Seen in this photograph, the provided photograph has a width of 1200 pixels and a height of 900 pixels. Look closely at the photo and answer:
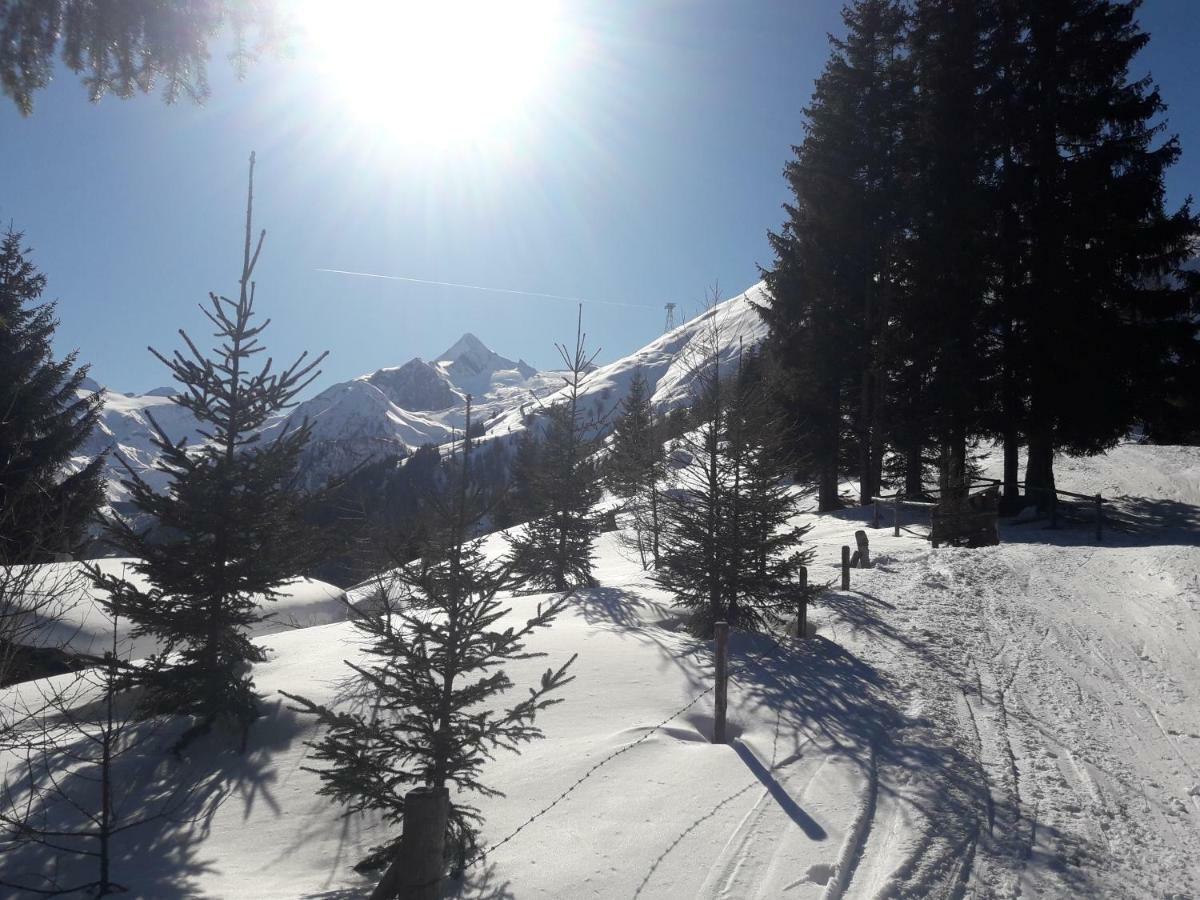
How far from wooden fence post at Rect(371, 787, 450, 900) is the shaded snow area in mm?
504

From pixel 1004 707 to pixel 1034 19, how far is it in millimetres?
21761

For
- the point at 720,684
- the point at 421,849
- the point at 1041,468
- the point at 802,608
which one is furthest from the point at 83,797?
the point at 1041,468

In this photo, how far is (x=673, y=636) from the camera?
1011 cm

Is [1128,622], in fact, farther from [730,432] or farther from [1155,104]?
[1155,104]

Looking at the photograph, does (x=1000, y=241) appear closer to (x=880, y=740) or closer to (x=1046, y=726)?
(x=1046, y=726)

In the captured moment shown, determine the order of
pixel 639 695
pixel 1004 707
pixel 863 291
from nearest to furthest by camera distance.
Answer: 1. pixel 1004 707
2. pixel 639 695
3. pixel 863 291

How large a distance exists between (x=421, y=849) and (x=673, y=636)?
6.57m

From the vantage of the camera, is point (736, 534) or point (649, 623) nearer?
point (736, 534)

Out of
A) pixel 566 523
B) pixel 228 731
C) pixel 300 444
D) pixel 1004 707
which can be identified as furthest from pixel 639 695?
pixel 566 523

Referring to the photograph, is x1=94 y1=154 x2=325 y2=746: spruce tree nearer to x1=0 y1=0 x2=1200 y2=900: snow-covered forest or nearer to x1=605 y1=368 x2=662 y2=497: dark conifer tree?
x1=0 y1=0 x2=1200 y2=900: snow-covered forest

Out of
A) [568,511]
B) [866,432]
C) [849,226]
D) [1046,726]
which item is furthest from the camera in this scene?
[849,226]

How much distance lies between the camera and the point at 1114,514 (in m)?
19.1

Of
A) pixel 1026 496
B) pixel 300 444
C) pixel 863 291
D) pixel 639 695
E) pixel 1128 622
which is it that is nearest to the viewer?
pixel 639 695

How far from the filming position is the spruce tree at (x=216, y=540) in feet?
24.7
